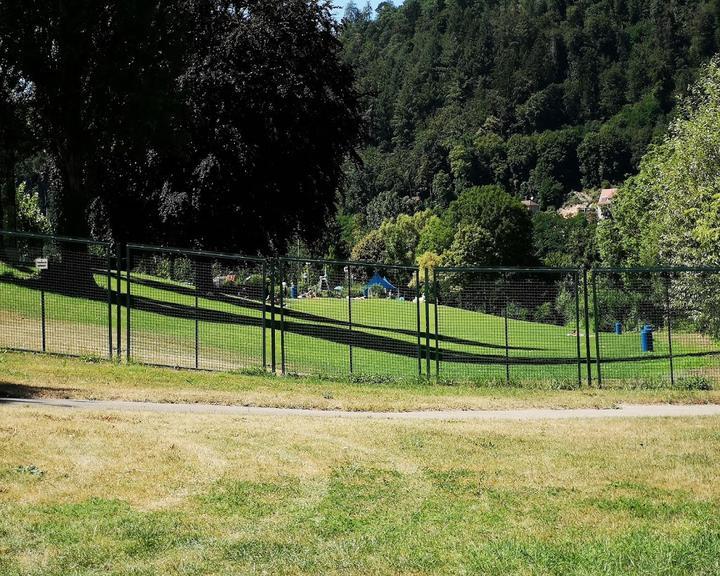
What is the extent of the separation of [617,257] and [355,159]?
52718 millimetres

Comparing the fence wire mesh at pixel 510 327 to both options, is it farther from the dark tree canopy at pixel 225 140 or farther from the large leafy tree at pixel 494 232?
the large leafy tree at pixel 494 232

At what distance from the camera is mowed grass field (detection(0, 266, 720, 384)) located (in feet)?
74.2

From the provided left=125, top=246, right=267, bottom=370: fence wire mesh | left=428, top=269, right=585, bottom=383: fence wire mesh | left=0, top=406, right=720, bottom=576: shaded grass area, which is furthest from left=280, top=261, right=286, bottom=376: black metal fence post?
left=0, top=406, right=720, bottom=576: shaded grass area

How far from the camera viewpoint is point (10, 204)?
39.4 meters

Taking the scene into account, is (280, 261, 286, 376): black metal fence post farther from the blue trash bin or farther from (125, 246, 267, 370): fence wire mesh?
the blue trash bin

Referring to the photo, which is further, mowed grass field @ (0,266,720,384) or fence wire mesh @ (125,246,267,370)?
fence wire mesh @ (125,246,267,370)

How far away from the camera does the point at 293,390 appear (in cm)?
1920

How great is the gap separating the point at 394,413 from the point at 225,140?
23927 millimetres

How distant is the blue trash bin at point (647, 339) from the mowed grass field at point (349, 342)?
0.47 ft

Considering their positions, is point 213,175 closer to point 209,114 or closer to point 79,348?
point 209,114

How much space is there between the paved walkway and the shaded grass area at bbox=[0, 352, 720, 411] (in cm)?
47

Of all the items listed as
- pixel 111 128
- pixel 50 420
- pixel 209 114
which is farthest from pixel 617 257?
A: pixel 50 420

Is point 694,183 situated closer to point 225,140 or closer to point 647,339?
point 225,140


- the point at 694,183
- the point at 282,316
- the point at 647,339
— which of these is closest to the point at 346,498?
the point at 282,316
